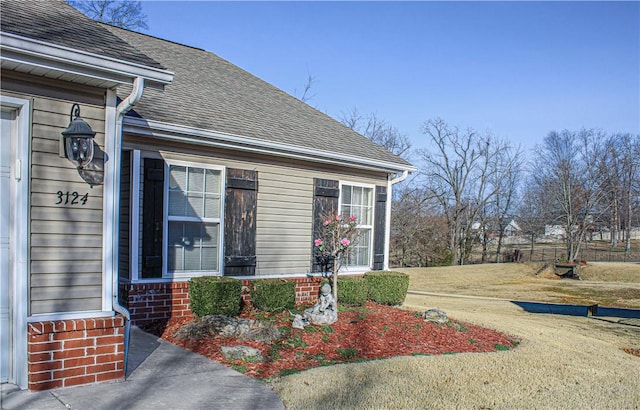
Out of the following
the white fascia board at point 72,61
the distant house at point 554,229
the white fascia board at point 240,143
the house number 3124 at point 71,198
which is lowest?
the distant house at point 554,229

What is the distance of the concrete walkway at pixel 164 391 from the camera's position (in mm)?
4312

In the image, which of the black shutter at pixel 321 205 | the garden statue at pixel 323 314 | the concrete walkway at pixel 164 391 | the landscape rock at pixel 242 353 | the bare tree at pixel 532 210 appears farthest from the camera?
the bare tree at pixel 532 210

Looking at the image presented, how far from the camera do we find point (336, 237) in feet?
30.2

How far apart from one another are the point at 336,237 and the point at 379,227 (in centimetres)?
210

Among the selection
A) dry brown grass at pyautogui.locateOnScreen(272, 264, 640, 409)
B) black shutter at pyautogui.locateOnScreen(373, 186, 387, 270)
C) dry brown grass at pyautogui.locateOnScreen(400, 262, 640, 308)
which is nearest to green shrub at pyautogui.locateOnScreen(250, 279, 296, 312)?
dry brown grass at pyautogui.locateOnScreen(272, 264, 640, 409)

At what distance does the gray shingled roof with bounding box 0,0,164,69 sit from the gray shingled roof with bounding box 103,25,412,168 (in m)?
1.99

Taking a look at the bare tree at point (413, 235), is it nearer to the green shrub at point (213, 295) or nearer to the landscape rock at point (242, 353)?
the green shrub at point (213, 295)

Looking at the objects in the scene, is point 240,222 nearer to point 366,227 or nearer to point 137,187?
point 137,187

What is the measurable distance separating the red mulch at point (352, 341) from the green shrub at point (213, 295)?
1.07 feet

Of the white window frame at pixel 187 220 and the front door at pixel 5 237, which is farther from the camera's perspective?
the white window frame at pixel 187 220

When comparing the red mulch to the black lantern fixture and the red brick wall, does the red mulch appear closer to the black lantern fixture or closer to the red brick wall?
the red brick wall

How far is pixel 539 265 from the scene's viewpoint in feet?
95.1

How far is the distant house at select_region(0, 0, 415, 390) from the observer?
4.48 meters

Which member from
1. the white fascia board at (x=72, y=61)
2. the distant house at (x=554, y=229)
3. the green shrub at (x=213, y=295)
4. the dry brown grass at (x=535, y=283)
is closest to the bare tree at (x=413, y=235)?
the dry brown grass at (x=535, y=283)
